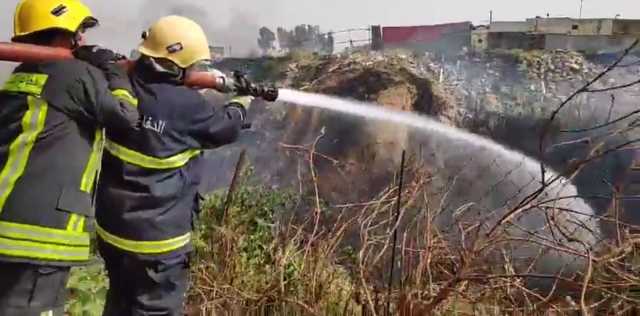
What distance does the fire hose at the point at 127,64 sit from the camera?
93.8 inches

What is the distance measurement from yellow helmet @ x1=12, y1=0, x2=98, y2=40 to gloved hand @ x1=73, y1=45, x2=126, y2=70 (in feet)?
0.24

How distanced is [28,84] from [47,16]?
0.25m

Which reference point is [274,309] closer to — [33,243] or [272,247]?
[272,247]

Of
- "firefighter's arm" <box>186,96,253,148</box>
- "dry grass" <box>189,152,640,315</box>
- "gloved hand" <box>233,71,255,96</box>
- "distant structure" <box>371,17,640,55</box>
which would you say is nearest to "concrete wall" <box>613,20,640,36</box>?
"distant structure" <box>371,17,640,55</box>

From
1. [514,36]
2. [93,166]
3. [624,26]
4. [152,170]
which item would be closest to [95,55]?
[93,166]

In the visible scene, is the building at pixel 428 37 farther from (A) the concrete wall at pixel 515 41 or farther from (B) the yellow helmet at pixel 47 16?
(B) the yellow helmet at pixel 47 16

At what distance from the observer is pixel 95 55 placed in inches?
100

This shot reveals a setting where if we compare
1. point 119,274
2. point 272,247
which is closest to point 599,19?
point 272,247

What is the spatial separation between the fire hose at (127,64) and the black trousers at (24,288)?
2.20 ft

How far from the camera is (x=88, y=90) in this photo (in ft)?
7.95

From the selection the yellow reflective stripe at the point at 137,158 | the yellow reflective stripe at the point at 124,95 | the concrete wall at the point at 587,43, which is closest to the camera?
the yellow reflective stripe at the point at 124,95

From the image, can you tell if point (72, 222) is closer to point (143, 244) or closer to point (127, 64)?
point (143, 244)

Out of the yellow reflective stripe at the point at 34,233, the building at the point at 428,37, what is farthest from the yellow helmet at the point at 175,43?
the building at the point at 428,37

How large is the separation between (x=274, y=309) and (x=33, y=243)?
1.43m
